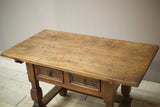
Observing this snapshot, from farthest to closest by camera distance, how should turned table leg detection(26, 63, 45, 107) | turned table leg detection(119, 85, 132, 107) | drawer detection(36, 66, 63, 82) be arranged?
1. turned table leg detection(119, 85, 132, 107)
2. turned table leg detection(26, 63, 45, 107)
3. drawer detection(36, 66, 63, 82)

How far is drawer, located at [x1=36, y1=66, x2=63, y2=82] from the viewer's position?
2.14 meters

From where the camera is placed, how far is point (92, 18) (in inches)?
121

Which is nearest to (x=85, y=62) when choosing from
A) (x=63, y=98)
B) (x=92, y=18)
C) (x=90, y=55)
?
(x=90, y=55)

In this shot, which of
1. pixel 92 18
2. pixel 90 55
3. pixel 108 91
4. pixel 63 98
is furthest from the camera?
pixel 92 18

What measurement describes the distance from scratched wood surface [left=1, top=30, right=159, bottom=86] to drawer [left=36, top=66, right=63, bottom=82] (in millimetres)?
125

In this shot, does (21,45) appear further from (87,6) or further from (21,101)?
(87,6)

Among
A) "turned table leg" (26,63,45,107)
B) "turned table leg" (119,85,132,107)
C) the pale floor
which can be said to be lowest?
the pale floor

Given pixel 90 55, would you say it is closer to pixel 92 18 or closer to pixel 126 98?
pixel 126 98

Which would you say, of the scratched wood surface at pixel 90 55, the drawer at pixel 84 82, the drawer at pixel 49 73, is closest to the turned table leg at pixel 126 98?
the scratched wood surface at pixel 90 55

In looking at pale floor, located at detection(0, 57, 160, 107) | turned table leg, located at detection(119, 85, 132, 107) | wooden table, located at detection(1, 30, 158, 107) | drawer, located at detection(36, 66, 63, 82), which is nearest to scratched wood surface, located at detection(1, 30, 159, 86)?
wooden table, located at detection(1, 30, 158, 107)

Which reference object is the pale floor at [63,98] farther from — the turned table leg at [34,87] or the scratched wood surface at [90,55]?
the scratched wood surface at [90,55]

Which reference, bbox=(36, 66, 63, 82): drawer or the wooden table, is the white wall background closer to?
the wooden table

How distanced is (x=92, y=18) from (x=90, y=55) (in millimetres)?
1060

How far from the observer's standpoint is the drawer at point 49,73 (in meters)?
2.14
